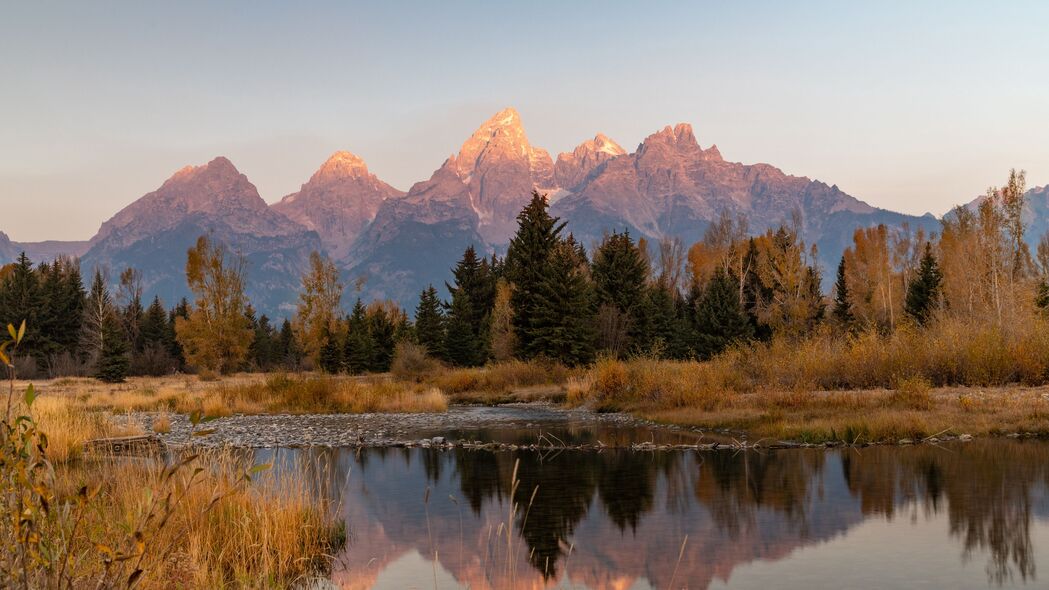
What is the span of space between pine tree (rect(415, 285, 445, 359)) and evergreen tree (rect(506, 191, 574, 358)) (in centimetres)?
1519

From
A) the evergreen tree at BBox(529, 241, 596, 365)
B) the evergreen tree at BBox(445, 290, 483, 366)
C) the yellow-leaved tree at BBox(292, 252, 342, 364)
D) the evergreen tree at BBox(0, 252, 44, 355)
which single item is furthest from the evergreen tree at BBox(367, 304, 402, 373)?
the evergreen tree at BBox(0, 252, 44, 355)

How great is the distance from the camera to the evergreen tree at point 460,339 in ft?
223

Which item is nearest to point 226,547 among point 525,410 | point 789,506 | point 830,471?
point 789,506

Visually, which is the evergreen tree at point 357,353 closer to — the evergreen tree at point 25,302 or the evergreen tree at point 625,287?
the evergreen tree at point 625,287

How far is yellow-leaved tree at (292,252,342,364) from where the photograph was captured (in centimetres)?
8144

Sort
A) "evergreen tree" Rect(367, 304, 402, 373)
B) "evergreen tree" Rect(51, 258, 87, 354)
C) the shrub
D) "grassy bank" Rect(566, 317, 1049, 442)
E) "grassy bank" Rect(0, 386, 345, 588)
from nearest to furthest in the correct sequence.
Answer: "grassy bank" Rect(0, 386, 345, 588), "grassy bank" Rect(566, 317, 1049, 442), the shrub, "evergreen tree" Rect(367, 304, 402, 373), "evergreen tree" Rect(51, 258, 87, 354)

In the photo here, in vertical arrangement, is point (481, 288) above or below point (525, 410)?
above

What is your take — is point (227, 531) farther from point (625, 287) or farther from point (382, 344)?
point (382, 344)

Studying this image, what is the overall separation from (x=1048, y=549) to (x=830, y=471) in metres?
6.43

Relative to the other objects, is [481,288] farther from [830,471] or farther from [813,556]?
[813,556]

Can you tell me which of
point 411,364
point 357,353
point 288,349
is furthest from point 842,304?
point 288,349

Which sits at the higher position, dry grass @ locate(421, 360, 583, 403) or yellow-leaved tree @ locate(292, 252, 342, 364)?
yellow-leaved tree @ locate(292, 252, 342, 364)

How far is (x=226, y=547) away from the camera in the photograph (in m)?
9.61

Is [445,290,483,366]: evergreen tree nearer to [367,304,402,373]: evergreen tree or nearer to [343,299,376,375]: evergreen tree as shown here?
[367,304,402,373]: evergreen tree
